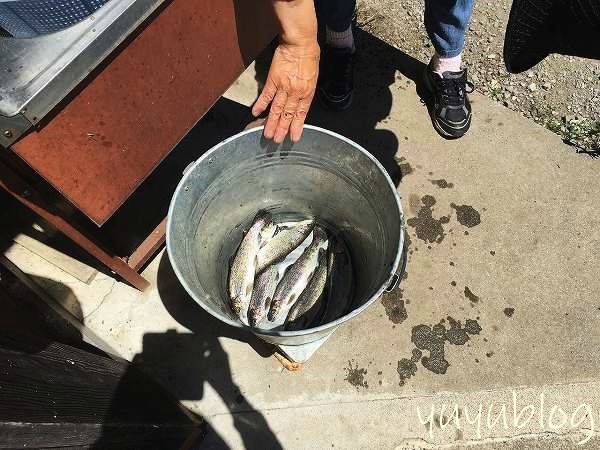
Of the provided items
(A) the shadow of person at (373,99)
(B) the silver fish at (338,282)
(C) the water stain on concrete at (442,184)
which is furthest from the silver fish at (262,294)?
(C) the water stain on concrete at (442,184)

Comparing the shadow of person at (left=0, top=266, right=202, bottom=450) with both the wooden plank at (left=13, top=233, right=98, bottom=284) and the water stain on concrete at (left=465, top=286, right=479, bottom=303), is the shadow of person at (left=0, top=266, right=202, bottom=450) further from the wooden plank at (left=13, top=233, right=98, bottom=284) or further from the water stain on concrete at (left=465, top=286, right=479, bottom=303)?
the water stain on concrete at (left=465, top=286, right=479, bottom=303)

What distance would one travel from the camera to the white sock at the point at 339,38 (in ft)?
10.0

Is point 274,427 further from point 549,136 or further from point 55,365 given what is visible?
point 549,136

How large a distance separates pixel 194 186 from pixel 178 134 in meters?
0.25

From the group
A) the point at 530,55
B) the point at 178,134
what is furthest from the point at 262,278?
the point at 530,55

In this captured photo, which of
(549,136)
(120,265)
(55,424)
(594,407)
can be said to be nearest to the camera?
(55,424)

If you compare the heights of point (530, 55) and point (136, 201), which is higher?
point (530, 55)

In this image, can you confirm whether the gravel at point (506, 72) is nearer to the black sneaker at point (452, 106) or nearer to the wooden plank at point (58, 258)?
the black sneaker at point (452, 106)

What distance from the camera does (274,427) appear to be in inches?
96.7

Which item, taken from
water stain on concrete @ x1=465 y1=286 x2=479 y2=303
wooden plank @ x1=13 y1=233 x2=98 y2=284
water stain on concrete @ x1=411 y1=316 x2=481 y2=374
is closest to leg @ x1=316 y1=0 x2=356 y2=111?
water stain on concrete @ x1=465 y1=286 x2=479 y2=303

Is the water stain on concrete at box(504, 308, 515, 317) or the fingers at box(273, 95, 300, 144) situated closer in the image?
the fingers at box(273, 95, 300, 144)

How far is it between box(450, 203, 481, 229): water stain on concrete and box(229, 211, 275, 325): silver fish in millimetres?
1215

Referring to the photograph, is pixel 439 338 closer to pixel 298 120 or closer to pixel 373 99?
pixel 298 120

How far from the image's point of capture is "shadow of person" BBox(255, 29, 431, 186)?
10.3ft
